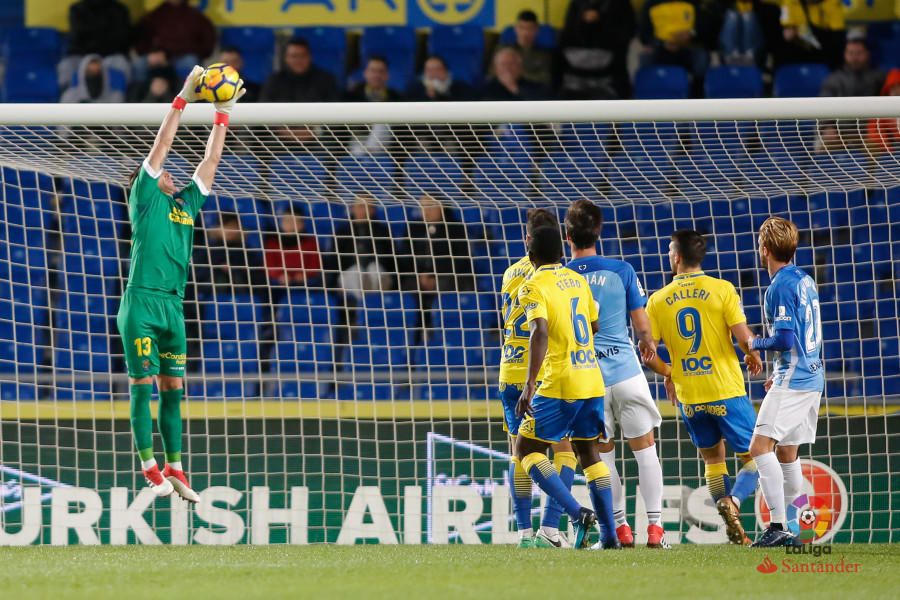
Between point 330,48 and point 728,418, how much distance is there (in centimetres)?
825

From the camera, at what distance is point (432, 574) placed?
17.4 feet

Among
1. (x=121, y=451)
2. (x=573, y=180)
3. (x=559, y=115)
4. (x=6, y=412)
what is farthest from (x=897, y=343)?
(x=6, y=412)

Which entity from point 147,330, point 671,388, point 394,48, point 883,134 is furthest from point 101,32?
point 883,134

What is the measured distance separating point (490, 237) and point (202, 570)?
5.13 m

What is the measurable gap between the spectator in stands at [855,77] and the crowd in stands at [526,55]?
0.01m

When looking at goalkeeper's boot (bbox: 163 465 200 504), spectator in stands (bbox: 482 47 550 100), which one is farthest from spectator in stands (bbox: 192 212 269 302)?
goalkeeper's boot (bbox: 163 465 200 504)

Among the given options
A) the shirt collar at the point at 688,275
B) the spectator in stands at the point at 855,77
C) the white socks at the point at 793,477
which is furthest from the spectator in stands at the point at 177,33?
the white socks at the point at 793,477

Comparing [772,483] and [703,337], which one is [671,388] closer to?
[703,337]

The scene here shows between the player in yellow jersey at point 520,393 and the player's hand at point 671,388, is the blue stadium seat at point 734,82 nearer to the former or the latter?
the player's hand at point 671,388

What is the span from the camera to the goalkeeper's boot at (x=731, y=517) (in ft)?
22.3

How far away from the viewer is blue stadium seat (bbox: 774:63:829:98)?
42.3ft

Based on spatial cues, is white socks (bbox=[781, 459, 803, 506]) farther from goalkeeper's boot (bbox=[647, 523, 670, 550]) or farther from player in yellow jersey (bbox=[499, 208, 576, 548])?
player in yellow jersey (bbox=[499, 208, 576, 548])

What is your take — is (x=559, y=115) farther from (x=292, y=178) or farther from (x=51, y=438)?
(x=51, y=438)

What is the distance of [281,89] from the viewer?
41.2 feet
